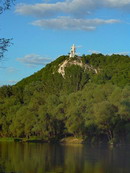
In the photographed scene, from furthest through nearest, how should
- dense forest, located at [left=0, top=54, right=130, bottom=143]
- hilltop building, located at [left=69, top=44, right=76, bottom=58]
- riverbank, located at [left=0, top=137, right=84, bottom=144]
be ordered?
hilltop building, located at [left=69, top=44, right=76, bottom=58] → riverbank, located at [left=0, top=137, right=84, bottom=144] → dense forest, located at [left=0, top=54, right=130, bottom=143]

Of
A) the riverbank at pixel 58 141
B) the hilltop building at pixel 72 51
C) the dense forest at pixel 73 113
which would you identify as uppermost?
the hilltop building at pixel 72 51

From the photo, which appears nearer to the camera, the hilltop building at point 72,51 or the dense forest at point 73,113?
the dense forest at point 73,113

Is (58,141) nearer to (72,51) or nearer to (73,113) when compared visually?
(73,113)

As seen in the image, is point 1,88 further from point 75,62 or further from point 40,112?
point 75,62

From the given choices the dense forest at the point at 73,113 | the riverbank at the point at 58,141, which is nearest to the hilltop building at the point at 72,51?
the dense forest at the point at 73,113

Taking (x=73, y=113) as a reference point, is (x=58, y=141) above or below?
below

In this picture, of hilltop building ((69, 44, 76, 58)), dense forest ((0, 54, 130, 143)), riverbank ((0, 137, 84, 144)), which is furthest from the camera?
hilltop building ((69, 44, 76, 58))

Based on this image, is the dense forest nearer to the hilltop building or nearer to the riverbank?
the riverbank

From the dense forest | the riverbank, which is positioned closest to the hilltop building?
the dense forest

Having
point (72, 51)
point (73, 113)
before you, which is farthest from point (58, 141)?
point (72, 51)

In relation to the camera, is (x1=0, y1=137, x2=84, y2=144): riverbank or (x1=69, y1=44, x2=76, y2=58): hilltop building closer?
(x1=0, y1=137, x2=84, y2=144): riverbank

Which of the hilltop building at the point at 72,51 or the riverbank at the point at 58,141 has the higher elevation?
the hilltop building at the point at 72,51

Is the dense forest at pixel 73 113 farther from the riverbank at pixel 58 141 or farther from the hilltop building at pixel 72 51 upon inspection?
the hilltop building at pixel 72 51

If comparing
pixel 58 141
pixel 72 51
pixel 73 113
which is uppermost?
pixel 72 51
